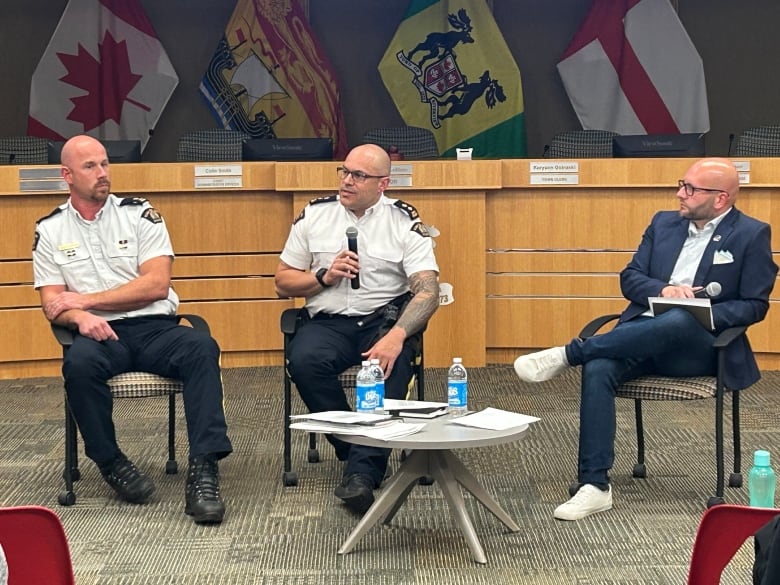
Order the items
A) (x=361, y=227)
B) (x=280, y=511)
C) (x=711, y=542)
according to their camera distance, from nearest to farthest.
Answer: (x=711, y=542) < (x=280, y=511) < (x=361, y=227)

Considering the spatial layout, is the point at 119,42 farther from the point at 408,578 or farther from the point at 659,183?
the point at 408,578

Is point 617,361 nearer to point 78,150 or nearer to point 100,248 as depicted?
point 100,248

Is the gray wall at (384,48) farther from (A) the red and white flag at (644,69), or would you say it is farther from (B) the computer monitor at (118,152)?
(B) the computer monitor at (118,152)

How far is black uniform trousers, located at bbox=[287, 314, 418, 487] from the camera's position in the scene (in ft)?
13.8

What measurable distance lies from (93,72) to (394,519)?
7421mm

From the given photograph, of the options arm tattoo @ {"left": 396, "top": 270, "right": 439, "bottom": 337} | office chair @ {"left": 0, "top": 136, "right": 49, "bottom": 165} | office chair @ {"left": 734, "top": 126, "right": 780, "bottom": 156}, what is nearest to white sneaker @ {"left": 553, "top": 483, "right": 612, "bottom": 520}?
arm tattoo @ {"left": 396, "top": 270, "right": 439, "bottom": 337}

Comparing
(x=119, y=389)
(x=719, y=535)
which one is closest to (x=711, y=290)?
(x=119, y=389)

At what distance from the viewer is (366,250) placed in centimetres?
467

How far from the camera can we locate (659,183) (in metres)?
6.63

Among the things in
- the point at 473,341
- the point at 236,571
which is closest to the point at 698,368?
the point at 236,571

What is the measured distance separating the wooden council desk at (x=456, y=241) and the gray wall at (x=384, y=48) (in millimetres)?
4218

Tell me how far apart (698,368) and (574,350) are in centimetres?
43

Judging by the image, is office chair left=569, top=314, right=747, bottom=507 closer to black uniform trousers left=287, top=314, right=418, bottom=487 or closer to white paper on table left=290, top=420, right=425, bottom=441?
black uniform trousers left=287, top=314, right=418, bottom=487

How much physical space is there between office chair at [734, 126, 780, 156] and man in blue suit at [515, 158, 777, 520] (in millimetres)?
3020
